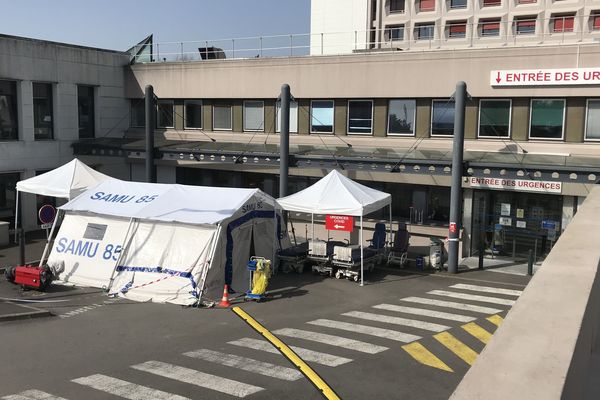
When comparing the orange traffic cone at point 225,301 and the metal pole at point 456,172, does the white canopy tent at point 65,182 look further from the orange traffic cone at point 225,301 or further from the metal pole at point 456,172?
the metal pole at point 456,172

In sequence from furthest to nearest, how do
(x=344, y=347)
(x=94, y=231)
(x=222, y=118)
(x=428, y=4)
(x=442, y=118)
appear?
(x=428, y=4) < (x=222, y=118) < (x=442, y=118) < (x=94, y=231) < (x=344, y=347)

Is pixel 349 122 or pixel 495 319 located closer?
pixel 495 319

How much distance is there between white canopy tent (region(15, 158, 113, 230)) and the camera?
23391 millimetres

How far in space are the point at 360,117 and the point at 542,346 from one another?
23.9 metres

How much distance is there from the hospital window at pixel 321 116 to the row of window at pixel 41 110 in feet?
40.4

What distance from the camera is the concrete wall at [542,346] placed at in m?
2.99

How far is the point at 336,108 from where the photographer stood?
27.3 meters

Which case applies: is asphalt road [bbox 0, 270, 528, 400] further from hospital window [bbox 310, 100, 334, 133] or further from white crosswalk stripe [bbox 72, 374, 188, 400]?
hospital window [bbox 310, 100, 334, 133]

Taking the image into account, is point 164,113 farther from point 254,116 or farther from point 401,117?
point 401,117

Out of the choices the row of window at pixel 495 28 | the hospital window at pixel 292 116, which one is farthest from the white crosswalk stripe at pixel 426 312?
the row of window at pixel 495 28

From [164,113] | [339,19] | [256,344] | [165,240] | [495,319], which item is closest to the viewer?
[256,344]

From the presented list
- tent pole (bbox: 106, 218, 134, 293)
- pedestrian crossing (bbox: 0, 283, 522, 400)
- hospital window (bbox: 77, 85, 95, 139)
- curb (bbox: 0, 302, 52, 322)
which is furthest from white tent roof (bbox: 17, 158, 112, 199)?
pedestrian crossing (bbox: 0, 283, 522, 400)

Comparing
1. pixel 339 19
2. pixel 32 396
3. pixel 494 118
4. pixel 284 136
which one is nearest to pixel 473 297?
pixel 494 118

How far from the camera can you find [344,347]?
12.9 metres
